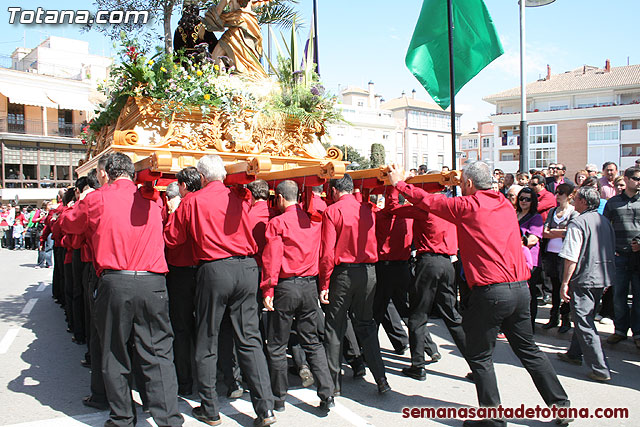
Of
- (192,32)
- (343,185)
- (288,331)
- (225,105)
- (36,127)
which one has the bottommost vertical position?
(288,331)

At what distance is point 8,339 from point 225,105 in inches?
161

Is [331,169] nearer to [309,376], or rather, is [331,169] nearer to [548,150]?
[309,376]

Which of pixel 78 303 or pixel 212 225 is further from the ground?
pixel 212 225

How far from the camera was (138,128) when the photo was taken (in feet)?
19.8

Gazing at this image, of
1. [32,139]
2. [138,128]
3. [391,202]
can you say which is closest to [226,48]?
[138,128]

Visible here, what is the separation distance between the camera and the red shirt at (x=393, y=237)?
17.8ft

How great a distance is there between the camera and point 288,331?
4426 mm

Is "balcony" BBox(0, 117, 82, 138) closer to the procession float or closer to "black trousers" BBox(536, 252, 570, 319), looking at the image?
the procession float

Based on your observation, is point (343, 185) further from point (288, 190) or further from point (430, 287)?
point (430, 287)

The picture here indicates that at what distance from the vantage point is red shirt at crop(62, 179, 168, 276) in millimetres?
3822

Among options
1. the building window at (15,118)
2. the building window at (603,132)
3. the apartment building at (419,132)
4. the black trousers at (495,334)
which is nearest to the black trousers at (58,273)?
the black trousers at (495,334)

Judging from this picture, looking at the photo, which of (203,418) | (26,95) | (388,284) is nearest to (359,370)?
(388,284)

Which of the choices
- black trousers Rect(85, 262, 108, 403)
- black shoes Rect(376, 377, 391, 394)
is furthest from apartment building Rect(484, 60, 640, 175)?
black trousers Rect(85, 262, 108, 403)

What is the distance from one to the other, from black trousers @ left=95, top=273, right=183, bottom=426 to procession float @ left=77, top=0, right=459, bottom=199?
1681 millimetres
